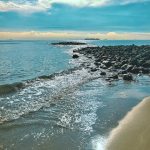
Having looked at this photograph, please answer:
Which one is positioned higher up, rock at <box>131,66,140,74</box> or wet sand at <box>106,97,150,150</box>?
wet sand at <box>106,97,150,150</box>

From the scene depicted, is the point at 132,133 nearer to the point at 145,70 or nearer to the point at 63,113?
the point at 63,113

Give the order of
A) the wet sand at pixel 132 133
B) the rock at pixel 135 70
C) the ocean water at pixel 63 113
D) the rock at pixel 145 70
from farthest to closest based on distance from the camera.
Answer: the rock at pixel 145 70, the rock at pixel 135 70, the ocean water at pixel 63 113, the wet sand at pixel 132 133

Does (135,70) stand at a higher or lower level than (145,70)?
higher

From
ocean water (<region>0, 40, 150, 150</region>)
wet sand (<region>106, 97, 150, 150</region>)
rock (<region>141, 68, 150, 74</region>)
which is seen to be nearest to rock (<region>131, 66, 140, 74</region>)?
rock (<region>141, 68, 150, 74</region>)

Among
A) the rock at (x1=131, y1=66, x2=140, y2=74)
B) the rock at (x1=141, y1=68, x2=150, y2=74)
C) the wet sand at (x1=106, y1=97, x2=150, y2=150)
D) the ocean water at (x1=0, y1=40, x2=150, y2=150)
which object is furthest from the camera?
the rock at (x1=141, y1=68, x2=150, y2=74)

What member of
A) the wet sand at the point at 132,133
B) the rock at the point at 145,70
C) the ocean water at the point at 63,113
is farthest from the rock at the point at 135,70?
the wet sand at the point at 132,133

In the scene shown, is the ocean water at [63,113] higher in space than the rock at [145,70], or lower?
higher

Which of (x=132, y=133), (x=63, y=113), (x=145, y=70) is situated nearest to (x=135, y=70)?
(x=145, y=70)

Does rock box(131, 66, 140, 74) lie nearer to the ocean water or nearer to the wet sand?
the ocean water

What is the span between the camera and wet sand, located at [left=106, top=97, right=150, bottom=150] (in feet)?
39.3

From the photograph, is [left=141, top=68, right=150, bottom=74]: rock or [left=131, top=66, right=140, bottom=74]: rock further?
[left=141, top=68, right=150, bottom=74]: rock

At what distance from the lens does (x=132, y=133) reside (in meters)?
13.5

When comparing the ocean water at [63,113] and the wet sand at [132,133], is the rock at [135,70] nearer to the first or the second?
the ocean water at [63,113]

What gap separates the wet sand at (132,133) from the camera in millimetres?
11972
